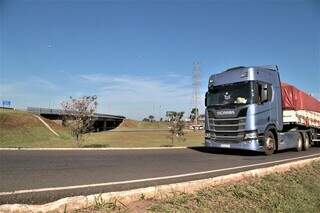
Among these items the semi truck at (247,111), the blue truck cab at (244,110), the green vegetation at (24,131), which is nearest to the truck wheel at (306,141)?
the semi truck at (247,111)

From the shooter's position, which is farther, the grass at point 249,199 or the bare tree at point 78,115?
the bare tree at point 78,115

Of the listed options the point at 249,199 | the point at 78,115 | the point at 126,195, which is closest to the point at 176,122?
the point at 78,115

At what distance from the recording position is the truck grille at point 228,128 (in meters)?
17.7

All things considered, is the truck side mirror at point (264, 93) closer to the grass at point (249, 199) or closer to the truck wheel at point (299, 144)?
the grass at point (249, 199)

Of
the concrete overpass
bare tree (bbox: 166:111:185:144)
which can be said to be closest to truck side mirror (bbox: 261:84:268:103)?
bare tree (bbox: 166:111:185:144)

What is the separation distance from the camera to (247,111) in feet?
57.2

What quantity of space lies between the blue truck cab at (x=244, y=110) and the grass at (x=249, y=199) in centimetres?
469

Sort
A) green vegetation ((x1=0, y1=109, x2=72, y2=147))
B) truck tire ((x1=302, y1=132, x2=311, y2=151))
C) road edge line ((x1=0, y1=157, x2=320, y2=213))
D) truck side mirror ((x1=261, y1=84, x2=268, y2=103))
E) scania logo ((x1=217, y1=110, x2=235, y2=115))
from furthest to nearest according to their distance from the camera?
green vegetation ((x1=0, y1=109, x2=72, y2=147)), truck tire ((x1=302, y1=132, x2=311, y2=151)), truck side mirror ((x1=261, y1=84, x2=268, y2=103)), scania logo ((x1=217, y1=110, x2=235, y2=115)), road edge line ((x1=0, y1=157, x2=320, y2=213))

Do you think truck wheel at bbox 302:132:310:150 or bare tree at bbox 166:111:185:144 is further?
bare tree at bbox 166:111:185:144

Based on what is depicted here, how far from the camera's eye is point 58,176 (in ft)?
30.6

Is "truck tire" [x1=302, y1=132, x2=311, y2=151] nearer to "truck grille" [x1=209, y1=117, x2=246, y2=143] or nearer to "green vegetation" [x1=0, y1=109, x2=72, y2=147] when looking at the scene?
"truck grille" [x1=209, y1=117, x2=246, y2=143]

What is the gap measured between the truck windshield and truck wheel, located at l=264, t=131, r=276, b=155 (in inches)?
78.7

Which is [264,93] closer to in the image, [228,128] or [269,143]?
[228,128]

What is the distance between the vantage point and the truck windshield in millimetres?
17734
